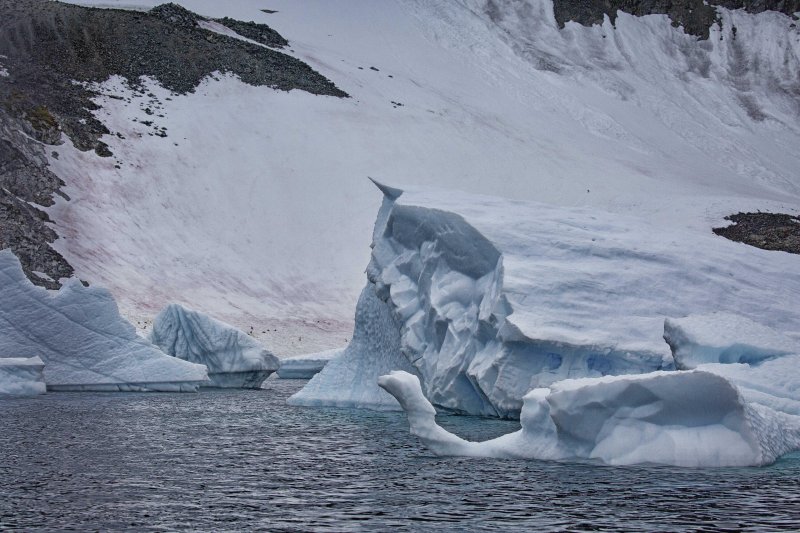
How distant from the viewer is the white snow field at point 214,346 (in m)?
22.9

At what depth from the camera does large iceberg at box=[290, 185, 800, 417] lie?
43.7 ft

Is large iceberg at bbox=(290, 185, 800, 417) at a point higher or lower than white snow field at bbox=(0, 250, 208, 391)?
higher

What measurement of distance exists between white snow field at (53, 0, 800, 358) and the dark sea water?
A: 7.40m

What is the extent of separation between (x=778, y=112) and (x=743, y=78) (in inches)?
192

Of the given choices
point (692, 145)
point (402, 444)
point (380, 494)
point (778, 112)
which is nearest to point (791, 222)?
point (692, 145)

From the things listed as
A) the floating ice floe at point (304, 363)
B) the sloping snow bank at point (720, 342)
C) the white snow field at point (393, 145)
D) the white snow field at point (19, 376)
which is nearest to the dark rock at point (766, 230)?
the white snow field at point (393, 145)

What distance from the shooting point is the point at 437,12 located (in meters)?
67.5

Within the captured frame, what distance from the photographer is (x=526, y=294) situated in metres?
13.7

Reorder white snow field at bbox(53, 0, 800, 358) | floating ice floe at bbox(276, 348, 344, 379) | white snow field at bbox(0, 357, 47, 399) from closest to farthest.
Result: 1. white snow field at bbox(0, 357, 47, 399)
2. floating ice floe at bbox(276, 348, 344, 379)
3. white snow field at bbox(53, 0, 800, 358)

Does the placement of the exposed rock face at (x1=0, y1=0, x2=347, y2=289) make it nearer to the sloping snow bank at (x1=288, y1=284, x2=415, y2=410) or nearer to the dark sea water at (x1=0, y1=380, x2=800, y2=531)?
the sloping snow bank at (x1=288, y1=284, x2=415, y2=410)

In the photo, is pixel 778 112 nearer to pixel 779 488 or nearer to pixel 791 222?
pixel 791 222

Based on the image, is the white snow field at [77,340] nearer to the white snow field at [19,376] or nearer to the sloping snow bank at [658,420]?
the white snow field at [19,376]

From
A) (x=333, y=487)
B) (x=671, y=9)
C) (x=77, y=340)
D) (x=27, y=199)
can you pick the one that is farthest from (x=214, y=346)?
(x=671, y=9)

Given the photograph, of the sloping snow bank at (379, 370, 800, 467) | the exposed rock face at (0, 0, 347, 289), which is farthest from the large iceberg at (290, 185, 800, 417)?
the exposed rock face at (0, 0, 347, 289)
